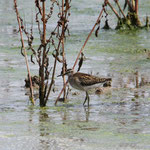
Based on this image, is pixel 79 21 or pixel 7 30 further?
pixel 79 21

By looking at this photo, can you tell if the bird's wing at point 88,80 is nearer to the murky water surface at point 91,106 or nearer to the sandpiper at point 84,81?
the sandpiper at point 84,81

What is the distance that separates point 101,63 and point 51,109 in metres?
3.59

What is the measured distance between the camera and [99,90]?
952cm

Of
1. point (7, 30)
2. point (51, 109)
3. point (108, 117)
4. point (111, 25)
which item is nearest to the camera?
point (108, 117)

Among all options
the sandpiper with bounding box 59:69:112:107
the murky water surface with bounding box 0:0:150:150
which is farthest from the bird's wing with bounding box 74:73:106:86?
the murky water surface with bounding box 0:0:150:150

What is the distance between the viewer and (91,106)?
855 cm

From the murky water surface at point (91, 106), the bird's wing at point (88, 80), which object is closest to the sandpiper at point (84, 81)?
the bird's wing at point (88, 80)

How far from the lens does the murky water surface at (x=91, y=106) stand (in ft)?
21.1

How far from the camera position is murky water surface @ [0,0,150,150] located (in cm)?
643

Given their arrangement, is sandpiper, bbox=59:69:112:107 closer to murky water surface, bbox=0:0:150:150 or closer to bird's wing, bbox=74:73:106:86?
bird's wing, bbox=74:73:106:86

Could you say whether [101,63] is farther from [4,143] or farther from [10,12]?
[10,12]

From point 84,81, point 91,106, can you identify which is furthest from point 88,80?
point 91,106

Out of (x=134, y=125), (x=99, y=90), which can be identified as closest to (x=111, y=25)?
(x=99, y=90)

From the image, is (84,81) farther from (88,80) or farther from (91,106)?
(91,106)
